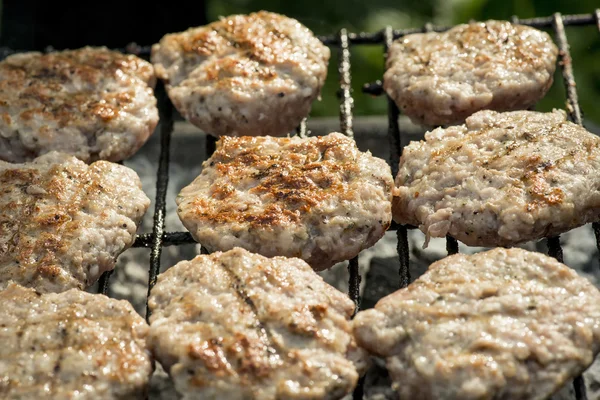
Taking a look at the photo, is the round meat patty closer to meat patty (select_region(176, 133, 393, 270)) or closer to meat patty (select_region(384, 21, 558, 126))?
meat patty (select_region(176, 133, 393, 270))

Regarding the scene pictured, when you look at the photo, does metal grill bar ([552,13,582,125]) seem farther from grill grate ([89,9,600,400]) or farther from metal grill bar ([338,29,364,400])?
metal grill bar ([338,29,364,400])

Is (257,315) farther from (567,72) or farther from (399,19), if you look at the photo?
(399,19)

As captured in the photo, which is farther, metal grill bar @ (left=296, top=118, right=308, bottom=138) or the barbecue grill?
metal grill bar @ (left=296, top=118, right=308, bottom=138)

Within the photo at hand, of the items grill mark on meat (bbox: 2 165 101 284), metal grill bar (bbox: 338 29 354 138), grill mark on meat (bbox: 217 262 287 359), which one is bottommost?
grill mark on meat (bbox: 2 165 101 284)

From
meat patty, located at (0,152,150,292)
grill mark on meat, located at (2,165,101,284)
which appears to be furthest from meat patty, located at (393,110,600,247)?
grill mark on meat, located at (2,165,101,284)

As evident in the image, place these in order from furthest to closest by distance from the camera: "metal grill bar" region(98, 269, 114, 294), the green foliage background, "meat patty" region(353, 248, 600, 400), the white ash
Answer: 1. the green foliage background
2. the white ash
3. "metal grill bar" region(98, 269, 114, 294)
4. "meat patty" region(353, 248, 600, 400)

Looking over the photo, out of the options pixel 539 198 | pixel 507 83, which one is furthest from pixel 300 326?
pixel 507 83

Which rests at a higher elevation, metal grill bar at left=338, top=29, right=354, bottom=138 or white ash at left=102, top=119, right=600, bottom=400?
metal grill bar at left=338, top=29, right=354, bottom=138

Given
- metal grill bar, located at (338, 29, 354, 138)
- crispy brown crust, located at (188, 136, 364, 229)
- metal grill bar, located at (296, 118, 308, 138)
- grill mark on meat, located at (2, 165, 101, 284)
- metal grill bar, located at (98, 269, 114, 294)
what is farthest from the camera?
metal grill bar, located at (296, 118, 308, 138)

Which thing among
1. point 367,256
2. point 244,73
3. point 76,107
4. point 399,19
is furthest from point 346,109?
point 399,19
